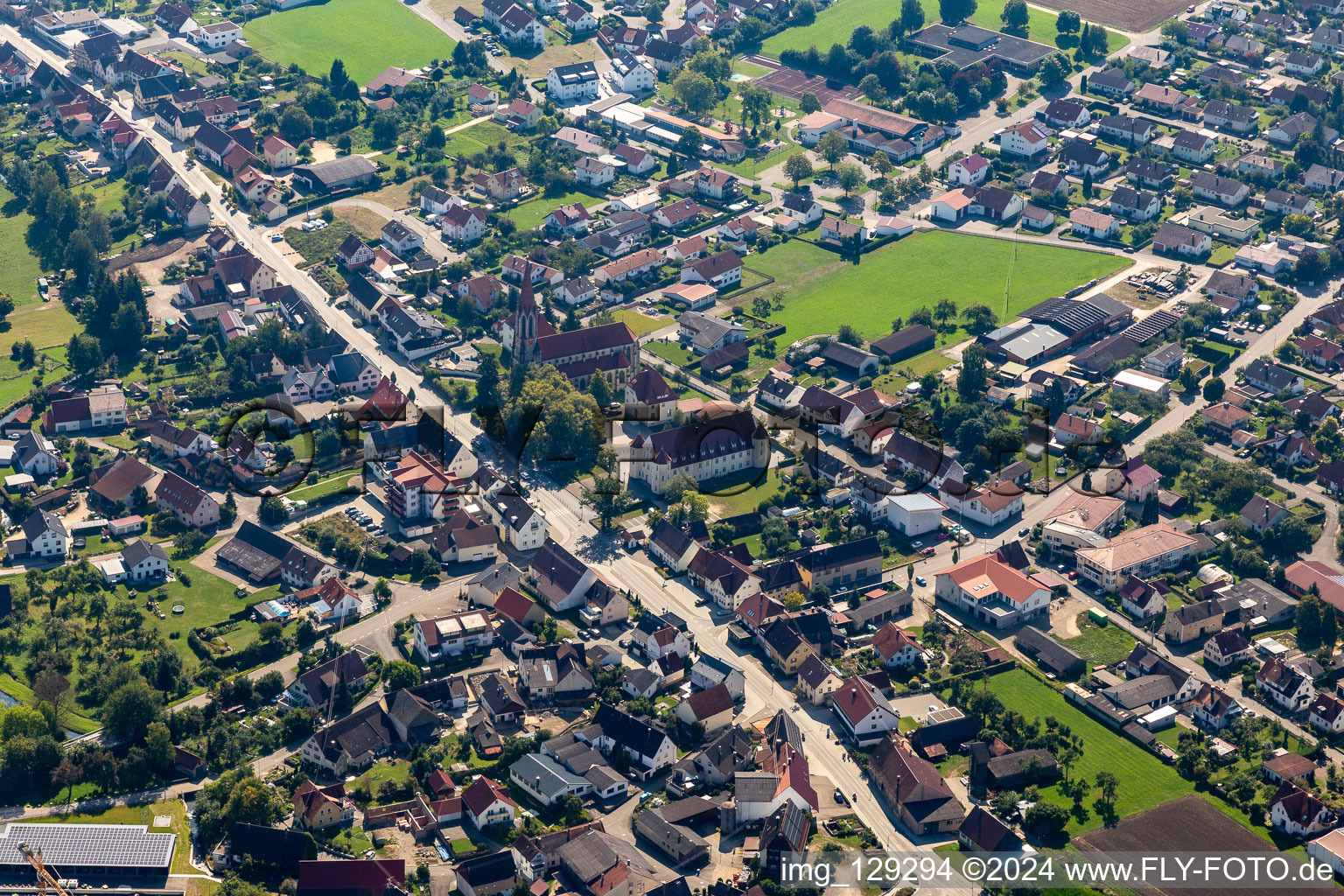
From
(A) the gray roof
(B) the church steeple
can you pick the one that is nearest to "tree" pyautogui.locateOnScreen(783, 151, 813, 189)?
(B) the church steeple

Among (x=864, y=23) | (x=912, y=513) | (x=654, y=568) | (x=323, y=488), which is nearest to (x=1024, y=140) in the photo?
(x=864, y=23)

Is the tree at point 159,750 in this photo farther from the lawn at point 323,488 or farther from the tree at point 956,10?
the tree at point 956,10

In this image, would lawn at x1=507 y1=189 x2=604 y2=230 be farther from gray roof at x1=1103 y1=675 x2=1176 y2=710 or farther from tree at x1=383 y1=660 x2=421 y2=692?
Answer: gray roof at x1=1103 y1=675 x2=1176 y2=710

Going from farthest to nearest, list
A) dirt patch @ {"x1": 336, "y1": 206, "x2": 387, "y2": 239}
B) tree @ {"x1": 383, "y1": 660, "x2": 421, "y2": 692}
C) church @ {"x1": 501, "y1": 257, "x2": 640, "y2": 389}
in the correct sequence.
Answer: dirt patch @ {"x1": 336, "y1": 206, "x2": 387, "y2": 239} → church @ {"x1": 501, "y1": 257, "x2": 640, "y2": 389} → tree @ {"x1": 383, "y1": 660, "x2": 421, "y2": 692}

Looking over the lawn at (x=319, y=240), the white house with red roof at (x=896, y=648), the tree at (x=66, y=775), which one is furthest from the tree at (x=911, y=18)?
the tree at (x=66, y=775)

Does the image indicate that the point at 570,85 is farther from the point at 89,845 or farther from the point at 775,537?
the point at 89,845

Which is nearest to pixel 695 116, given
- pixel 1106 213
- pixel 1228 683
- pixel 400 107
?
pixel 400 107
